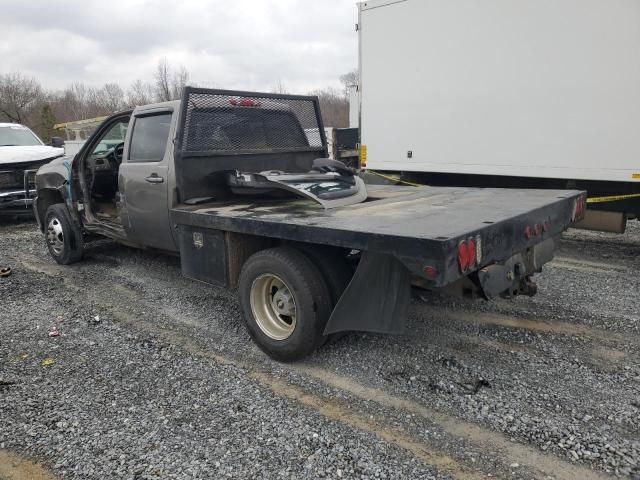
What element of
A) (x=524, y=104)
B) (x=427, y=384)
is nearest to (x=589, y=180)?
(x=524, y=104)

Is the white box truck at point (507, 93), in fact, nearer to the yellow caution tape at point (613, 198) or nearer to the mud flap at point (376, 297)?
the yellow caution tape at point (613, 198)

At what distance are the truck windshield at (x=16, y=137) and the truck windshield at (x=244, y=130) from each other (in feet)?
24.0

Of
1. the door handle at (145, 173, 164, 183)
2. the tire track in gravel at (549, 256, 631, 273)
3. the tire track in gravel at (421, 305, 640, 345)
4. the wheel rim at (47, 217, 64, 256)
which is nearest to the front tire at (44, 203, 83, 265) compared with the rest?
the wheel rim at (47, 217, 64, 256)

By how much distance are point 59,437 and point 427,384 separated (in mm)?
2202

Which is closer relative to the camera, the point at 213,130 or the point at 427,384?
the point at 427,384

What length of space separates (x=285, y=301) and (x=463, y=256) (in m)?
1.47

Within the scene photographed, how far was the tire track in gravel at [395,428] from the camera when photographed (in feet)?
7.87

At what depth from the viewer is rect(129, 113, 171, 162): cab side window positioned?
4781 millimetres

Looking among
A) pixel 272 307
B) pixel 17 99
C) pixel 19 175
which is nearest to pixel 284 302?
pixel 272 307

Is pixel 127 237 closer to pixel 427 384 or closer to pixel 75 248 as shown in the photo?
pixel 75 248

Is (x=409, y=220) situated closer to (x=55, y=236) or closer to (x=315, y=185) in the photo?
(x=315, y=185)

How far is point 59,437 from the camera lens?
2740 millimetres

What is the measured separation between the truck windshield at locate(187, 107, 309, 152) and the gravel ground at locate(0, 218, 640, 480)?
61.9 inches

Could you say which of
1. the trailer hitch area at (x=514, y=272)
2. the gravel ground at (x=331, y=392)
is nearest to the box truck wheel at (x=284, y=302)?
the gravel ground at (x=331, y=392)
